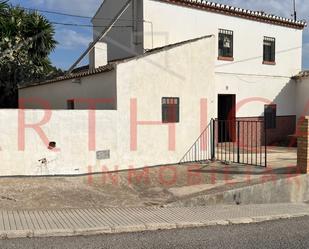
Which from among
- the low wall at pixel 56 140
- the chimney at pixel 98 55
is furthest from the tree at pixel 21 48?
the low wall at pixel 56 140

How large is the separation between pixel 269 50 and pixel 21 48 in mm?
12577

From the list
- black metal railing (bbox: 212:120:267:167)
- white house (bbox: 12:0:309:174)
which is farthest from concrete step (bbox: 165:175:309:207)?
white house (bbox: 12:0:309:174)

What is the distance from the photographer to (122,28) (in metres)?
16.7

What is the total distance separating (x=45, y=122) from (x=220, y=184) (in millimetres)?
4438

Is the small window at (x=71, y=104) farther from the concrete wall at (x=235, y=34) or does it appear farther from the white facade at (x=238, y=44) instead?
the concrete wall at (x=235, y=34)

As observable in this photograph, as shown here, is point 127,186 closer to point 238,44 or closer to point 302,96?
point 238,44

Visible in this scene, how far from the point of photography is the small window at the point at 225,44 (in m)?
17.3

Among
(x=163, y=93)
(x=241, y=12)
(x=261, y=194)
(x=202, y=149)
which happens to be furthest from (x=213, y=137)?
(x=241, y=12)

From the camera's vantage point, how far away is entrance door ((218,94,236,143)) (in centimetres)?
1706

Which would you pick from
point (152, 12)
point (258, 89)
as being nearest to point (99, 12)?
point (152, 12)

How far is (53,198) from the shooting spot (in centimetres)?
835

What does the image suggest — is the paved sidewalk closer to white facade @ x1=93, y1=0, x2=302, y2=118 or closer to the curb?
the curb

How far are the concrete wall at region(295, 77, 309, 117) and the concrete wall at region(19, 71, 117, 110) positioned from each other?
457 inches

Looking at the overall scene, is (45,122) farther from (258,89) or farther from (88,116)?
(258,89)
